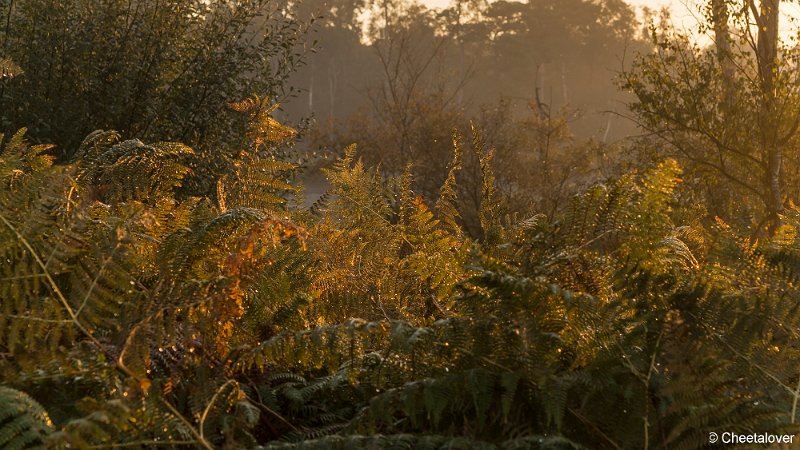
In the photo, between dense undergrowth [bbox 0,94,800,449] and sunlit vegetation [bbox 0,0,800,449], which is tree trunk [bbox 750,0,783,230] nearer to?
sunlit vegetation [bbox 0,0,800,449]

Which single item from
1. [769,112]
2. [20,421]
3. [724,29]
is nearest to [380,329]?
[20,421]

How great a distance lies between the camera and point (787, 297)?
2.33 metres

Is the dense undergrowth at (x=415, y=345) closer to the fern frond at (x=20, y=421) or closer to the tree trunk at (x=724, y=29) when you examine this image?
the fern frond at (x=20, y=421)

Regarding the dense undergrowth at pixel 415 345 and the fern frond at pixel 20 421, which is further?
the dense undergrowth at pixel 415 345

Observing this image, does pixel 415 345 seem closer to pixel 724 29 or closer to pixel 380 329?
pixel 380 329

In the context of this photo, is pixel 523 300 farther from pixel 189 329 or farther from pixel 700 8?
pixel 700 8

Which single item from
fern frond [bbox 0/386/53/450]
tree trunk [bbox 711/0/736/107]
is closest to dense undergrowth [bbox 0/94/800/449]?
fern frond [bbox 0/386/53/450]

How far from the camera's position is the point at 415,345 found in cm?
219

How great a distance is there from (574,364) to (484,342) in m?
0.21

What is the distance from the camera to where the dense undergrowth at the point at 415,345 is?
196 centimetres

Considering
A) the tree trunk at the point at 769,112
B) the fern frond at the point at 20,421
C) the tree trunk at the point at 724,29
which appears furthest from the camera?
the tree trunk at the point at 724,29

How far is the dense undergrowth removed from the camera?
1.96 meters

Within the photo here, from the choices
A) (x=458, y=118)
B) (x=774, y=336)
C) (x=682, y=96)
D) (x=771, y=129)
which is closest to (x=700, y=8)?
(x=682, y=96)

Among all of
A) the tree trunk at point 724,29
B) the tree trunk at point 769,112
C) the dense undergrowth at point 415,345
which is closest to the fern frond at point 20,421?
the dense undergrowth at point 415,345
